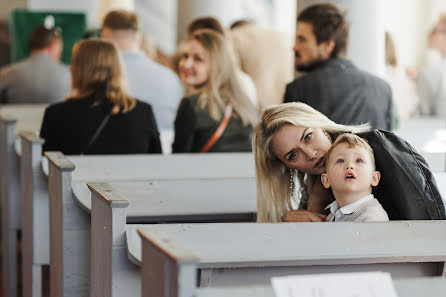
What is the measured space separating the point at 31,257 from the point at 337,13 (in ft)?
5.75

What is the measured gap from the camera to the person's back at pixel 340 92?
12.6 feet

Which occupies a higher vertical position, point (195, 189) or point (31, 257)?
point (195, 189)

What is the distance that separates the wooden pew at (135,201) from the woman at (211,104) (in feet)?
2.39

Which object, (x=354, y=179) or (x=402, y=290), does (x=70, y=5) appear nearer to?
(x=354, y=179)

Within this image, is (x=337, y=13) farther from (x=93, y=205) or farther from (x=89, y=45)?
(x=93, y=205)

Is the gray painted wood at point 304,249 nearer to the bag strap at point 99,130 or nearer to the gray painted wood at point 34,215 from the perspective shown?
the gray painted wood at point 34,215

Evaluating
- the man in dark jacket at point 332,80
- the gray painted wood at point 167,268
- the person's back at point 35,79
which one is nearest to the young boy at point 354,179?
the gray painted wood at point 167,268

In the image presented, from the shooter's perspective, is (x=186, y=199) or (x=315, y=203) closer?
(x=315, y=203)

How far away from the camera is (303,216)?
267 centimetres

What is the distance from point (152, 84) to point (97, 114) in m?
1.50

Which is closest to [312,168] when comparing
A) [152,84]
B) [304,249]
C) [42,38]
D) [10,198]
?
[304,249]

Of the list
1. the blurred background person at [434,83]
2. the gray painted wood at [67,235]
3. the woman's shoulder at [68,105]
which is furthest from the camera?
the blurred background person at [434,83]

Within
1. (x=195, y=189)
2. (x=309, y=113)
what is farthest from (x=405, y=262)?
(x=195, y=189)

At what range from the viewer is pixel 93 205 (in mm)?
2510
